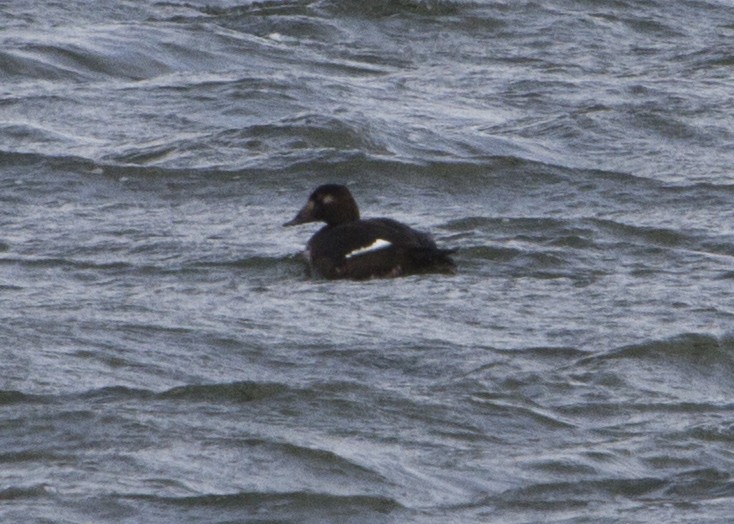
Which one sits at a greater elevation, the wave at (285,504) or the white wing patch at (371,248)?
the white wing patch at (371,248)

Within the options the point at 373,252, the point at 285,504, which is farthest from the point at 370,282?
the point at 285,504

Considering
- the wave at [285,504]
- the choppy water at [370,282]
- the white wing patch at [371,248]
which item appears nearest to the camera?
the wave at [285,504]

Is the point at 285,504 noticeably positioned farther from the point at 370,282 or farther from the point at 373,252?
the point at 373,252

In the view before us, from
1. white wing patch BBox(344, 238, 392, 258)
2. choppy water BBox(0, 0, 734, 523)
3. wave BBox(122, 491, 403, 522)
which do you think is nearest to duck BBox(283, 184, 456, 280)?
white wing patch BBox(344, 238, 392, 258)

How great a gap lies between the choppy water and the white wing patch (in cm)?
24

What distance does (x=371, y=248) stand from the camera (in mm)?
10492

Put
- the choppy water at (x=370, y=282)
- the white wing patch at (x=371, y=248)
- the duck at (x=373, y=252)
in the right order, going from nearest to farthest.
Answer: the choppy water at (x=370, y=282), the duck at (x=373, y=252), the white wing patch at (x=371, y=248)

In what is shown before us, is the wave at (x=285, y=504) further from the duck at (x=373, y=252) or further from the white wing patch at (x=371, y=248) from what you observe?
the white wing patch at (x=371, y=248)

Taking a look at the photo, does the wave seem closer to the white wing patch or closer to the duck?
the duck

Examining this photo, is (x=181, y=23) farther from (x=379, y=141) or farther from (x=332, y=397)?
(x=332, y=397)

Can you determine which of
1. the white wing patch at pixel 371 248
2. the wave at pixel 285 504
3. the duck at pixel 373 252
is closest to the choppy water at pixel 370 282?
the wave at pixel 285 504

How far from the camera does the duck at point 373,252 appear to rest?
1029cm

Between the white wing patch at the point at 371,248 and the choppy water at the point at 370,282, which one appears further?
the white wing patch at the point at 371,248

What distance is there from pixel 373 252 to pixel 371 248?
0.15 ft
